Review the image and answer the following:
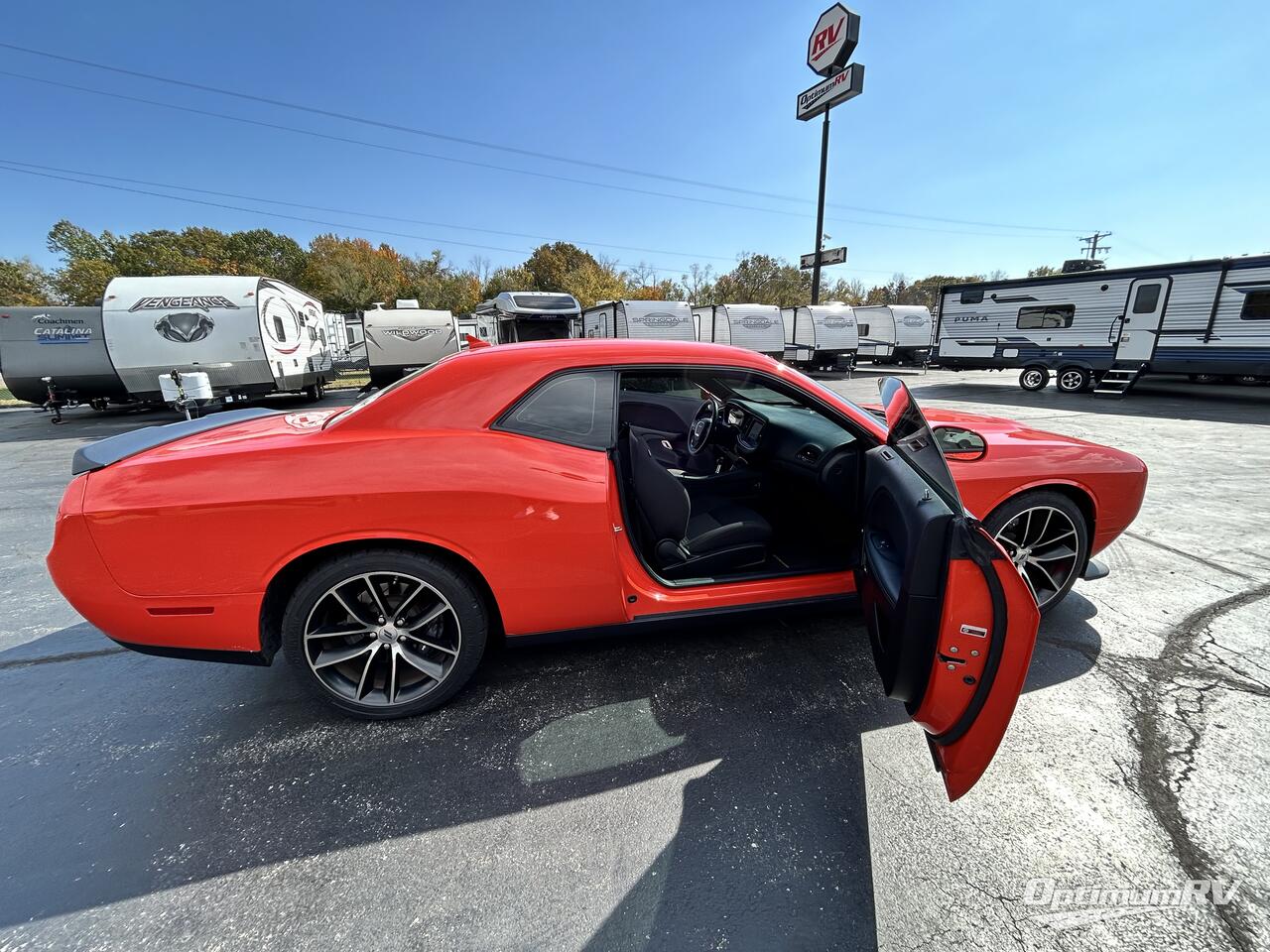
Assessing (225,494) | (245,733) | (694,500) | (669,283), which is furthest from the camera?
(669,283)

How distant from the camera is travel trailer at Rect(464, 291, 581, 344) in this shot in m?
14.9

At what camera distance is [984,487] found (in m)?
2.44

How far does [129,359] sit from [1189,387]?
26.4 metres

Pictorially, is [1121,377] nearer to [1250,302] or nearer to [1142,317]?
[1142,317]

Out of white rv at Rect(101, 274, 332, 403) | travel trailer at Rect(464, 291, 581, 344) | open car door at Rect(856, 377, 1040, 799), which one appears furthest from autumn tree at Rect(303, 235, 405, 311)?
open car door at Rect(856, 377, 1040, 799)

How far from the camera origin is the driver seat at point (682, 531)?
2320mm

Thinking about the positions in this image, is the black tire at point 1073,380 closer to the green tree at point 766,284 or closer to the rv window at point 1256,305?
the rv window at point 1256,305

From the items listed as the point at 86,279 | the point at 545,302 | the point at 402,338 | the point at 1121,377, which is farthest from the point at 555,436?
the point at 86,279

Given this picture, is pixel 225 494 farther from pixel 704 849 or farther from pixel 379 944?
pixel 704 849

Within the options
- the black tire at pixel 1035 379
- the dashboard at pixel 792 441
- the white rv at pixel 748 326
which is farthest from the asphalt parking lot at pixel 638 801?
the white rv at pixel 748 326

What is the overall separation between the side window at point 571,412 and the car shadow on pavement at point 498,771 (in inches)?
41.5

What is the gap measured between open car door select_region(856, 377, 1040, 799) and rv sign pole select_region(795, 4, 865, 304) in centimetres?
1749

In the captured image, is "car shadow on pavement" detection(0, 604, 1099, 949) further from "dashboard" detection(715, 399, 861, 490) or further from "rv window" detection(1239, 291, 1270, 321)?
"rv window" detection(1239, 291, 1270, 321)

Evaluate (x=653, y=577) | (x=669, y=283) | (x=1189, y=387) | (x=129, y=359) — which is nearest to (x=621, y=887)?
(x=653, y=577)
